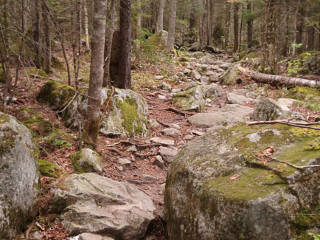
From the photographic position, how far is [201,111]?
8562mm

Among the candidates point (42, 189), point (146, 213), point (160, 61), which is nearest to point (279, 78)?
point (160, 61)

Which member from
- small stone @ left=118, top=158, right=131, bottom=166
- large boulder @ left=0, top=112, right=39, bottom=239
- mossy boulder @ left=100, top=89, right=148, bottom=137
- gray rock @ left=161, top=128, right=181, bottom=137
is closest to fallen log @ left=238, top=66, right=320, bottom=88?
gray rock @ left=161, top=128, right=181, bottom=137

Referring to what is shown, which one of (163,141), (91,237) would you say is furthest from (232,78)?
(91,237)

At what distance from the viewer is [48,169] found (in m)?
3.91

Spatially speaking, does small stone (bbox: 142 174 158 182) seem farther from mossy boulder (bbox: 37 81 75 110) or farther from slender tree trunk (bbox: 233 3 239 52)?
slender tree trunk (bbox: 233 3 239 52)

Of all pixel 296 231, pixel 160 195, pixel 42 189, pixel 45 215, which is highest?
pixel 296 231

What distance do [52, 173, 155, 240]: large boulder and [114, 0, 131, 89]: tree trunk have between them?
4.72m

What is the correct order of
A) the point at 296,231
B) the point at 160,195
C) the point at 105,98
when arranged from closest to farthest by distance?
the point at 296,231 → the point at 160,195 → the point at 105,98

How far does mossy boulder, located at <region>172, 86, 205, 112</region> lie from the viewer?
8.51 meters

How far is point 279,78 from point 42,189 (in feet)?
30.8

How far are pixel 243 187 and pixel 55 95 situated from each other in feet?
19.7

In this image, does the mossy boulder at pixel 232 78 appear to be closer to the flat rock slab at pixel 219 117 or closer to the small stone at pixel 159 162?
the flat rock slab at pixel 219 117

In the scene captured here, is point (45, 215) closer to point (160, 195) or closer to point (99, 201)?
point (99, 201)

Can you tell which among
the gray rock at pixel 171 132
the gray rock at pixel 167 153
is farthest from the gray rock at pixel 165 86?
the gray rock at pixel 167 153
